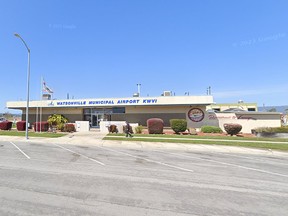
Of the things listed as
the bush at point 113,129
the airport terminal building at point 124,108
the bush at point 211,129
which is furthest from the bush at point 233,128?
the bush at point 113,129

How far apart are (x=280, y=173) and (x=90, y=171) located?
755 centimetres

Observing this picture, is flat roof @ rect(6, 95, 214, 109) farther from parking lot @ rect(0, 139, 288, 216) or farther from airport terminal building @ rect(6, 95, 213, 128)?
parking lot @ rect(0, 139, 288, 216)

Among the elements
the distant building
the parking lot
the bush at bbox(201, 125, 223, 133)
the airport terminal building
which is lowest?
the parking lot

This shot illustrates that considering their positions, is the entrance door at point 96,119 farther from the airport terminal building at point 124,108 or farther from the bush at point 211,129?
the bush at point 211,129

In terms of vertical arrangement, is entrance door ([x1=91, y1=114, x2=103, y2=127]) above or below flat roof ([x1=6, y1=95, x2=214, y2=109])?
below

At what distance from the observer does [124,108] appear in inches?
1227

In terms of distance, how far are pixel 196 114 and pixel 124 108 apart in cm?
1086

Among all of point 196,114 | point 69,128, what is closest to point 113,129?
point 69,128

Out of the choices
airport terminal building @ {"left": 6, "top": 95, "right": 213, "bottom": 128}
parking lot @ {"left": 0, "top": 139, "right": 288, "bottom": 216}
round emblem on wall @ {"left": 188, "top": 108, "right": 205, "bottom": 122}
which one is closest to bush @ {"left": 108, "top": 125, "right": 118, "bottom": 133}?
airport terminal building @ {"left": 6, "top": 95, "right": 213, "bottom": 128}

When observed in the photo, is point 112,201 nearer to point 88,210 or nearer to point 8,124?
point 88,210

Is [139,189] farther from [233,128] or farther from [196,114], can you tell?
[196,114]

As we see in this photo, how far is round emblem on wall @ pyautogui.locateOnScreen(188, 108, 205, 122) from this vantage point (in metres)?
29.4

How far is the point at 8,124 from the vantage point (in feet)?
98.1

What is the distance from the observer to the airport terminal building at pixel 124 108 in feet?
94.0
